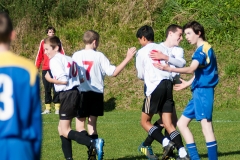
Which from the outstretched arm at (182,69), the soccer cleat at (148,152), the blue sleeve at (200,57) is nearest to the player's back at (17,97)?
the outstretched arm at (182,69)

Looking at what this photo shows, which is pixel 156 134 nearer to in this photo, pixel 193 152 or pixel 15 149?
pixel 193 152

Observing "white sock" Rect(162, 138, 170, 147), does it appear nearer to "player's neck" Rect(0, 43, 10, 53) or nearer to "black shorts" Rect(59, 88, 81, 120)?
"black shorts" Rect(59, 88, 81, 120)

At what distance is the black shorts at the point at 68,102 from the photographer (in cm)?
846

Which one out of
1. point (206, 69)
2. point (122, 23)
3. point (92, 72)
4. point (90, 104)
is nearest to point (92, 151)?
point (90, 104)

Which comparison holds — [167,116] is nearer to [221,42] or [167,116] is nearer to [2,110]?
[2,110]

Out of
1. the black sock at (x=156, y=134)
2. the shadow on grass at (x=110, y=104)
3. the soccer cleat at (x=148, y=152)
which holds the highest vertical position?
the shadow on grass at (x=110, y=104)

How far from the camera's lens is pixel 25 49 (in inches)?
830

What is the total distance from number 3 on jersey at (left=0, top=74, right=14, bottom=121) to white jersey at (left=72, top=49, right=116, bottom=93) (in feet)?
15.5

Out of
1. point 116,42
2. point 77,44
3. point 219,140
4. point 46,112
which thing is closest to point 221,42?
point 116,42

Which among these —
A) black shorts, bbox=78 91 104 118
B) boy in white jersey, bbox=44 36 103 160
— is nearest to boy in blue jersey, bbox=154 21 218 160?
boy in white jersey, bbox=44 36 103 160

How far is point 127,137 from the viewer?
11617 millimetres

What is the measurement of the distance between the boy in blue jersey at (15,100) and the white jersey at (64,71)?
13.4 feet

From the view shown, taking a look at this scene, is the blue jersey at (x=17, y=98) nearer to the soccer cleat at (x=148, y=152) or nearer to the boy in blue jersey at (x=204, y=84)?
the boy in blue jersey at (x=204, y=84)

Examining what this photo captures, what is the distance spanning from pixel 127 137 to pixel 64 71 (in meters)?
3.59
